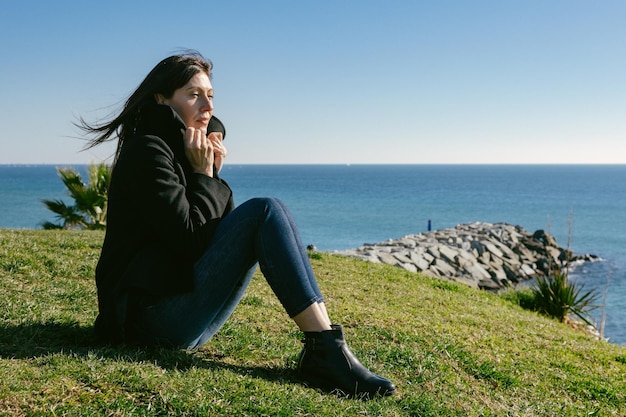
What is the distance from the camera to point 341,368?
300 cm

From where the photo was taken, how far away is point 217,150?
11.7 feet

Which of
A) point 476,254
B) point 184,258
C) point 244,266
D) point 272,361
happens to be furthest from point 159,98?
point 476,254

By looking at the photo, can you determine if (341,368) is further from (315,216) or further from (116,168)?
(315,216)

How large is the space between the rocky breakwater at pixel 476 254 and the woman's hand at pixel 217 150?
9576 millimetres

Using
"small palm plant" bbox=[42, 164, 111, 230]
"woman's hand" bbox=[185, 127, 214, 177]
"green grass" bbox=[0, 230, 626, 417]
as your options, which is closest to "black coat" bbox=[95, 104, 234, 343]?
"woman's hand" bbox=[185, 127, 214, 177]

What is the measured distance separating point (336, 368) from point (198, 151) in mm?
1422

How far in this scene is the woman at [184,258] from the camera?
2.88m

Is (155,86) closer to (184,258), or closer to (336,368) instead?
(184,258)

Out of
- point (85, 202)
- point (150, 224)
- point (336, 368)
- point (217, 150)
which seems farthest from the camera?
point (85, 202)

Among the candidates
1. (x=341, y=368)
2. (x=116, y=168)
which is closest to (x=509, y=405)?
(x=341, y=368)

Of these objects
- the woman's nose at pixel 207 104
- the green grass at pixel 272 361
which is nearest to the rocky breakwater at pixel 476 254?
the green grass at pixel 272 361

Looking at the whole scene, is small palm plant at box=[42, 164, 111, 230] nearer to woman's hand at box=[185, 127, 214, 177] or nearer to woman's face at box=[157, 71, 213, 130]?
woman's face at box=[157, 71, 213, 130]

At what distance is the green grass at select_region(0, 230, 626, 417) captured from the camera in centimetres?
272

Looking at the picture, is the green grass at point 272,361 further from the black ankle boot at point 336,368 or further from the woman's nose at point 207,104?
the woman's nose at point 207,104
